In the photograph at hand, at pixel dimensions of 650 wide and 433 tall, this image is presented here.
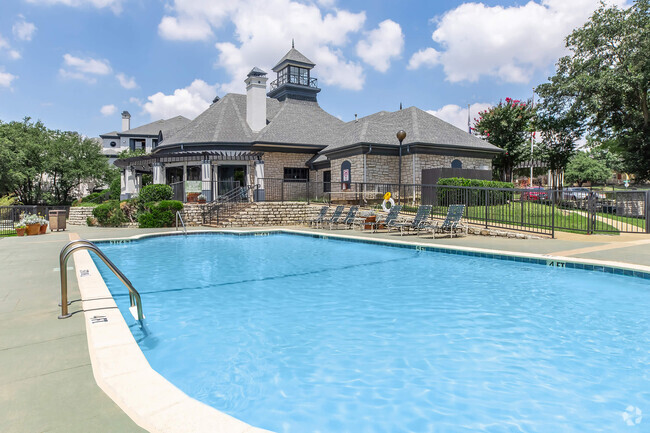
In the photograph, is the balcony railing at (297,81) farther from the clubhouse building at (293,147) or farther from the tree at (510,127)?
the tree at (510,127)

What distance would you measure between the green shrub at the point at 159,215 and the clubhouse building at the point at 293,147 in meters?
3.80

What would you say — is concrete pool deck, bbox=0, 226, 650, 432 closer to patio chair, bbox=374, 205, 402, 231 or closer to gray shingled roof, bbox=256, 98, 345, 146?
patio chair, bbox=374, 205, 402, 231

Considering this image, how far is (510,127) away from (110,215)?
28.6 metres

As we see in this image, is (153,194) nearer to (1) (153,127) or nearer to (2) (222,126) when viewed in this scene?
(2) (222,126)

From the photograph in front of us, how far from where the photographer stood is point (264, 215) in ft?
64.0

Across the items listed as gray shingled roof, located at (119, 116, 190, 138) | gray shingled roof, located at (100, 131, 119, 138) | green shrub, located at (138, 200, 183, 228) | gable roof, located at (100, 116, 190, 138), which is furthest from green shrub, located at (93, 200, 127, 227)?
gray shingled roof, located at (100, 131, 119, 138)

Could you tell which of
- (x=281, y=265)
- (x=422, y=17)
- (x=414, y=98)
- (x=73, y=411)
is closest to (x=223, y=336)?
(x=73, y=411)

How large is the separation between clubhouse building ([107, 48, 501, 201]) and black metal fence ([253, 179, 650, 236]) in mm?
953

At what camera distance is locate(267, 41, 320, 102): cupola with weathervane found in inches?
1208

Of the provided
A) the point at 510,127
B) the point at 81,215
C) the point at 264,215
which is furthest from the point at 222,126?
the point at 510,127

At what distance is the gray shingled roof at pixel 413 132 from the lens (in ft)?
71.8

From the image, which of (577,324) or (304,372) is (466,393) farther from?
(577,324)

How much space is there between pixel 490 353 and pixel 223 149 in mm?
23306

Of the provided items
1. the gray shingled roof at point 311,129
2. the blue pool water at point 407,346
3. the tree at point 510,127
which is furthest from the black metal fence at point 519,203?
the tree at point 510,127
